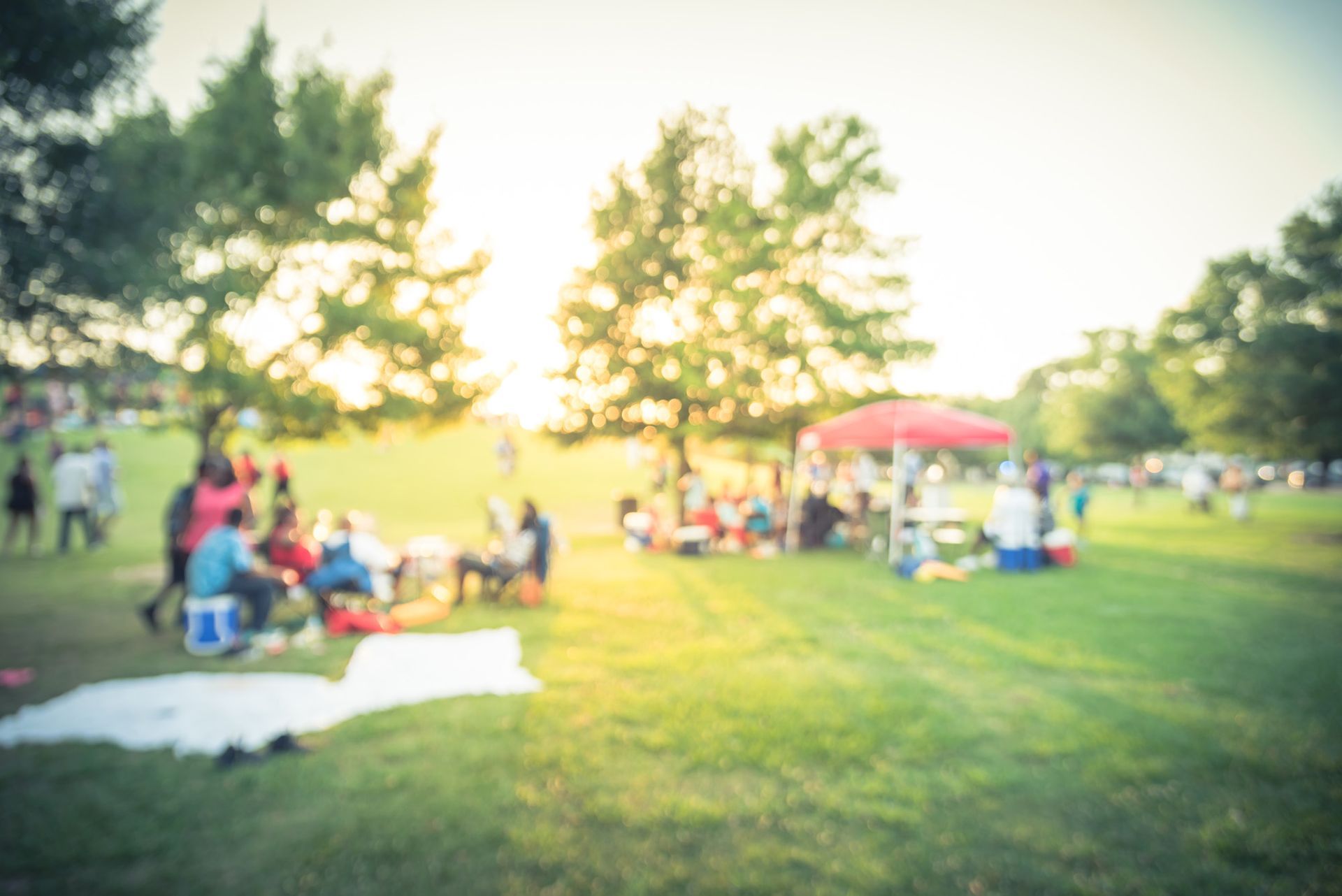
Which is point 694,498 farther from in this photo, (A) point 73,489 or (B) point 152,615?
(A) point 73,489

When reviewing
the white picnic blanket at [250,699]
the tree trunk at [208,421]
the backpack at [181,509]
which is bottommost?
the white picnic blanket at [250,699]

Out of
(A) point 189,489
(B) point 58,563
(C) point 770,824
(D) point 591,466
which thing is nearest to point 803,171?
(A) point 189,489

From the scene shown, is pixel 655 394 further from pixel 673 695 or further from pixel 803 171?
pixel 673 695

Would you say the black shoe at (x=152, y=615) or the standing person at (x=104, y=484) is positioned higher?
the standing person at (x=104, y=484)

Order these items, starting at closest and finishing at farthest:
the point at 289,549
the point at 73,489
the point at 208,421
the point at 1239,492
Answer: the point at 289,549
the point at 208,421
the point at 73,489
the point at 1239,492

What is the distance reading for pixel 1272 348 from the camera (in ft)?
57.1

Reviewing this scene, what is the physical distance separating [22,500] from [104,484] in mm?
4012

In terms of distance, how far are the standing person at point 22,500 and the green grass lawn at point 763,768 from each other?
4.91 m

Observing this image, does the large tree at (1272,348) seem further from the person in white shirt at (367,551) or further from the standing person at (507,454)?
the standing person at (507,454)

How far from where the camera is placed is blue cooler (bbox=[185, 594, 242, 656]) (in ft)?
22.8

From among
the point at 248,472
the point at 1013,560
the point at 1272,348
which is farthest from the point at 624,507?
the point at 1272,348

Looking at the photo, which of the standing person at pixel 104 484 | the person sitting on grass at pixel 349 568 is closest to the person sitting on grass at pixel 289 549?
the person sitting on grass at pixel 349 568

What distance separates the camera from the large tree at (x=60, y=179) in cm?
562

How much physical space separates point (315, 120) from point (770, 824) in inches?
588
